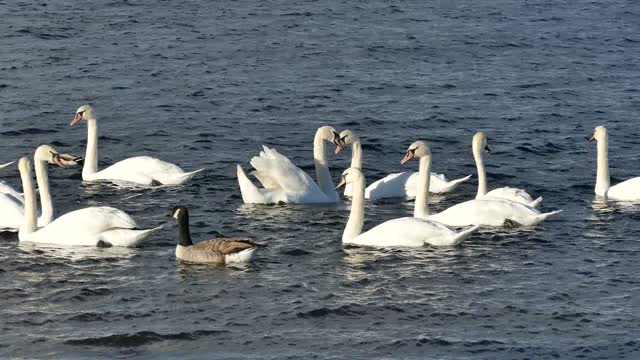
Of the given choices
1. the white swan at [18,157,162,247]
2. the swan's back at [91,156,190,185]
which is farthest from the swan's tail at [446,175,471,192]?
the white swan at [18,157,162,247]

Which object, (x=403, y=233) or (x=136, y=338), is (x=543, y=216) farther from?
(x=136, y=338)

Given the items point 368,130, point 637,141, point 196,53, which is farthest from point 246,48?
point 637,141

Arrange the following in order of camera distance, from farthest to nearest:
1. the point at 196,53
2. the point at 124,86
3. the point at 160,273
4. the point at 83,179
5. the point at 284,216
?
the point at 196,53
the point at 124,86
the point at 83,179
the point at 284,216
the point at 160,273

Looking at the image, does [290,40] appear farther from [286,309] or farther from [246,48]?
[286,309]

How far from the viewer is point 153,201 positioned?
70.2 ft

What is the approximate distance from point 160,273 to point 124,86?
12.2 meters

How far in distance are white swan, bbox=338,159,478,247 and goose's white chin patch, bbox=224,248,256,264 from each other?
63.5 inches

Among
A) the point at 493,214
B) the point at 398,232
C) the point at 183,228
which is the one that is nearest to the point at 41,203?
the point at 183,228

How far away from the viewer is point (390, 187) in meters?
21.8

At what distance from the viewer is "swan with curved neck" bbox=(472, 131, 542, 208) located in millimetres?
20612

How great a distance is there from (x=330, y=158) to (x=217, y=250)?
7.05 metres

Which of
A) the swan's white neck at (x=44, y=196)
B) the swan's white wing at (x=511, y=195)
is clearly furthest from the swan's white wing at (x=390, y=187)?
the swan's white neck at (x=44, y=196)

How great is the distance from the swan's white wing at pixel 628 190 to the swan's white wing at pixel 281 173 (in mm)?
4236

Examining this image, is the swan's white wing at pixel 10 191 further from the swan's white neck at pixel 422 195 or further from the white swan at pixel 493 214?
the white swan at pixel 493 214
